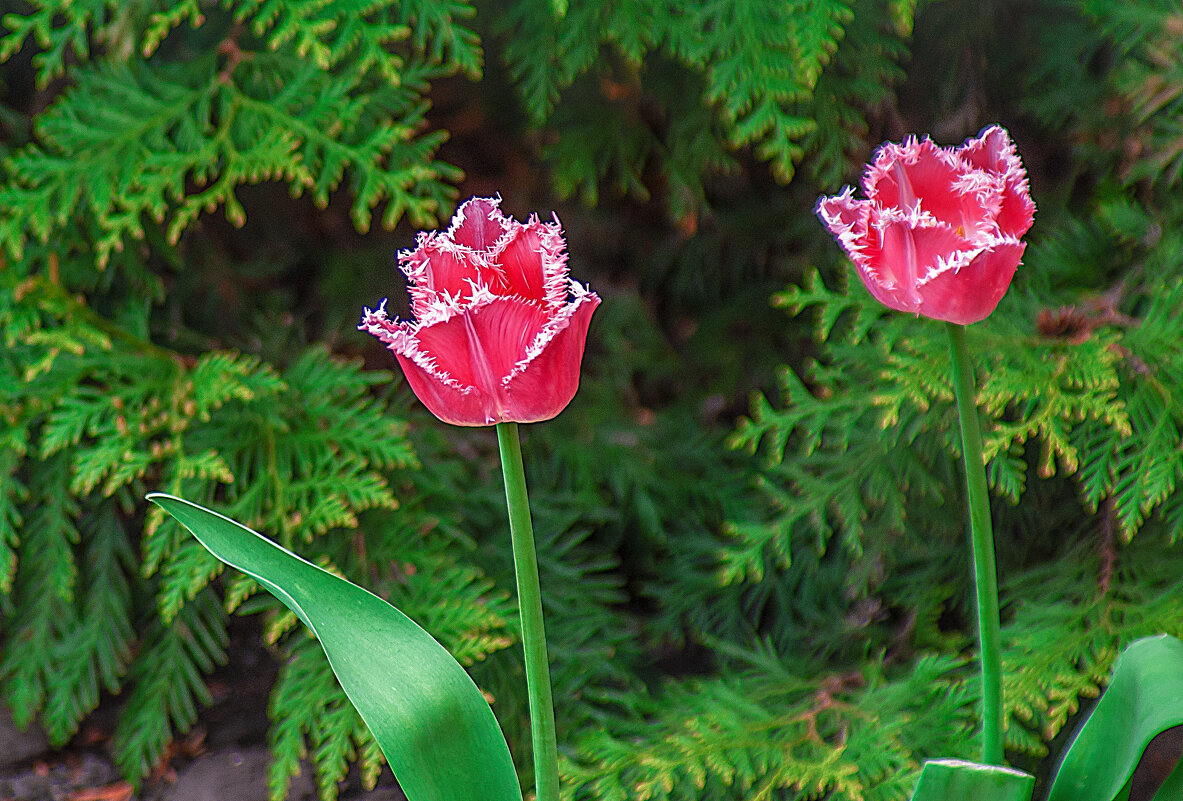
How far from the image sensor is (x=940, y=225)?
0.56 m

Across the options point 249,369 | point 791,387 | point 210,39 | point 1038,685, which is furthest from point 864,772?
point 210,39

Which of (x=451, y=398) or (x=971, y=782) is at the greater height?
(x=451, y=398)

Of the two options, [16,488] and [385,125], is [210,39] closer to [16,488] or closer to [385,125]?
[385,125]

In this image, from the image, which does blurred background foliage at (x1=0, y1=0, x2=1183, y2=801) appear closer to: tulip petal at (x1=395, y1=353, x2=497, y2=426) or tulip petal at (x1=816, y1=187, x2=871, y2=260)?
tulip petal at (x1=816, y1=187, x2=871, y2=260)

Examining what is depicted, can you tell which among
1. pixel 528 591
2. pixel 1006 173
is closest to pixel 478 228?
pixel 528 591

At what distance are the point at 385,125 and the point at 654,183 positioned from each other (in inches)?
19.8

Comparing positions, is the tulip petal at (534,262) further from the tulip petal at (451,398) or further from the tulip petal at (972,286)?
the tulip petal at (972,286)

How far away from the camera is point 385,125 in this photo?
1.08m

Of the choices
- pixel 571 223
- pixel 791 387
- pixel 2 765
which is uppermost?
pixel 571 223

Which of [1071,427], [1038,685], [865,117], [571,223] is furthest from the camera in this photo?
[571,223]

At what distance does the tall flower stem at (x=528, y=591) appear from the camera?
0.51 metres

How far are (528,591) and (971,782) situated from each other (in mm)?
258

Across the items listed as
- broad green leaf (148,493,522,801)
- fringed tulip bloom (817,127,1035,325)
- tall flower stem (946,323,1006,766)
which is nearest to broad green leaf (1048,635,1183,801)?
tall flower stem (946,323,1006,766)

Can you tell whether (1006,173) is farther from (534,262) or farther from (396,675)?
(396,675)
